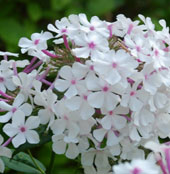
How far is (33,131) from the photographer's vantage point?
3.64ft

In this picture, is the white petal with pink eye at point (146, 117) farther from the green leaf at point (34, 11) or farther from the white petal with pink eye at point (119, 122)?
the green leaf at point (34, 11)

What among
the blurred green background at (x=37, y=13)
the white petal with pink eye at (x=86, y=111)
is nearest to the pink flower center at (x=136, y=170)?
the white petal with pink eye at (x=86, y=111)

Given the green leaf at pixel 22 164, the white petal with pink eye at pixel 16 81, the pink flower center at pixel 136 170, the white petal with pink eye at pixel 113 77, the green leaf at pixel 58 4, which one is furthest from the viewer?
the green leaf at pixel 58 4

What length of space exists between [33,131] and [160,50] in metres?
0.34

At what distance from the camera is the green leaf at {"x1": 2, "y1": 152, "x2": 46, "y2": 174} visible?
4.19 feet

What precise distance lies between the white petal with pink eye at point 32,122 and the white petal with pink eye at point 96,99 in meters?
0.14

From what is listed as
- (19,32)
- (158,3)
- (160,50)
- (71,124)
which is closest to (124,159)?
(71,124)

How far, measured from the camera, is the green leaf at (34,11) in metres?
2.16

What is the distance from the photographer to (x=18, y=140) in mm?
1093

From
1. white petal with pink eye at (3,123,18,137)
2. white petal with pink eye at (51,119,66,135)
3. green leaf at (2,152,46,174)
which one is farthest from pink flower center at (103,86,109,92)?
green leaf at (2,152,46,174)

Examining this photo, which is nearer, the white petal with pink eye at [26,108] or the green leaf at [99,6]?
the white petal with pink eye at [26,108]

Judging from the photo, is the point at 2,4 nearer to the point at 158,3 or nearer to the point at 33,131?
the point at 158,3

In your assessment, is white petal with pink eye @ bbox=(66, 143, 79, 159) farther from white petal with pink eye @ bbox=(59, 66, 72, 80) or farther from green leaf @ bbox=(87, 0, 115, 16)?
green leaf @ bbox=(87, 0, 115, 16)

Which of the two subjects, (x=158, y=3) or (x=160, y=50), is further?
(x=158, y=3)
